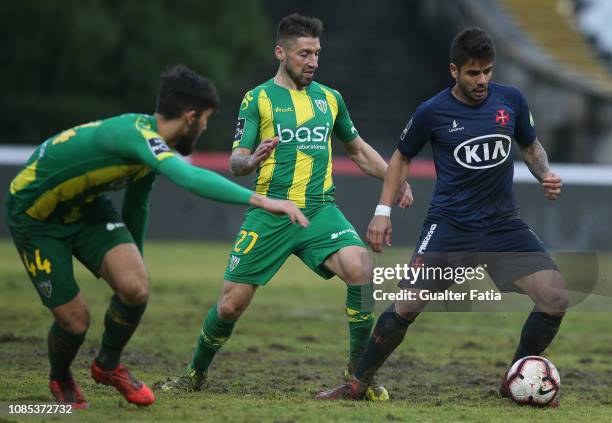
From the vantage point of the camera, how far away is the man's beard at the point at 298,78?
28.0ft

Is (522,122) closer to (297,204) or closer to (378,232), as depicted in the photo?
(378,232)

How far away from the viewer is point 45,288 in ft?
23.8

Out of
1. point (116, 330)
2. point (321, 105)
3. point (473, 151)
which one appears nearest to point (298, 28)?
point (321, 105)

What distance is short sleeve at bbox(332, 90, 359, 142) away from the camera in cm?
873

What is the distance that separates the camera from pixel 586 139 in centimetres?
2528

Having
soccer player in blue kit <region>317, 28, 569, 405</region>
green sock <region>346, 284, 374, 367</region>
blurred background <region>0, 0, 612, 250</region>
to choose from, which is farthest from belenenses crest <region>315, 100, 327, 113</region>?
blurred background <region>0, 0, 612, 250</region>

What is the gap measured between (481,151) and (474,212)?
397mm

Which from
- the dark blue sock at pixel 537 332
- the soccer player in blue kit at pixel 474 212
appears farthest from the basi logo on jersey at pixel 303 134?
the dark blue sock at pixel 537 332

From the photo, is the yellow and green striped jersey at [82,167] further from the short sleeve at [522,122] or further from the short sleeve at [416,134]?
the short sleeve at [522,122]

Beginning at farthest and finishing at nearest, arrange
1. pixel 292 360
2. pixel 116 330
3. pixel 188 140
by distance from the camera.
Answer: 1. pixel 292 360
2. pixel 116 330
3. pixel 188 140

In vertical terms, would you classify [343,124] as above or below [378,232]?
above

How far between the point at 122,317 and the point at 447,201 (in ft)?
7.31

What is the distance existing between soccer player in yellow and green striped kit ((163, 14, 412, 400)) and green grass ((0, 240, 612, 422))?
0.50 meters

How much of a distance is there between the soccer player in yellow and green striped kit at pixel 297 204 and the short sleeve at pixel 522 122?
35.6 inches
